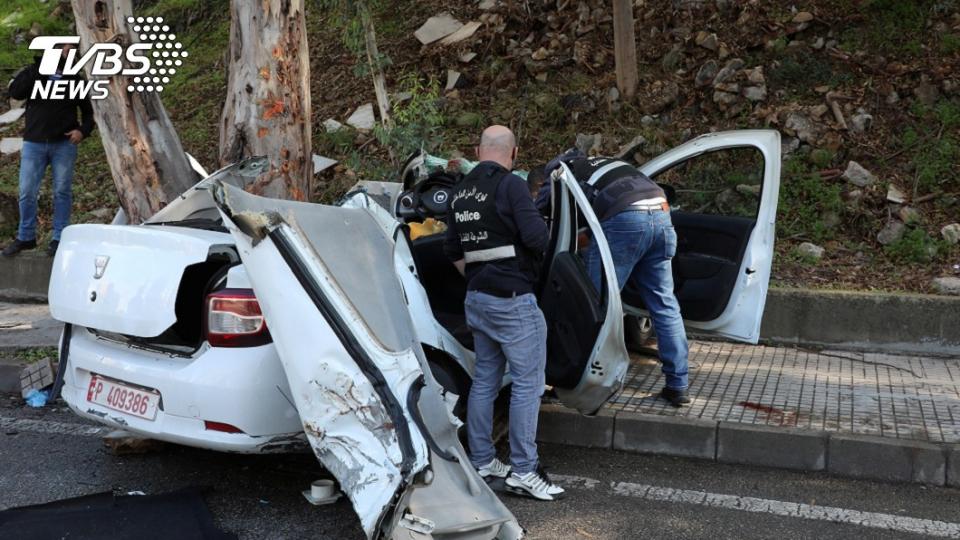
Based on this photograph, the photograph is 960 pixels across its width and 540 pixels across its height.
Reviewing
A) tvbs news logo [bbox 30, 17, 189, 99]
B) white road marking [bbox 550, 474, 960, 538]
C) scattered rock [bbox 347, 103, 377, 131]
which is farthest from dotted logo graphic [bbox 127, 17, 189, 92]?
white road marking [bbox 550, 474, 960, 538]

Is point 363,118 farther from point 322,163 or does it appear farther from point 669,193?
point 669,193

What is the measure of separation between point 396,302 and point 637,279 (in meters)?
2.00

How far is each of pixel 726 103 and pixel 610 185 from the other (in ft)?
15.3

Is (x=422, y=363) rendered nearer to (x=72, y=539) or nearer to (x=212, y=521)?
(x=212, y=521)

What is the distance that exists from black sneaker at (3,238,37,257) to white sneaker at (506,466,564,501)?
657cm

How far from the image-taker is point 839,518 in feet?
13.6

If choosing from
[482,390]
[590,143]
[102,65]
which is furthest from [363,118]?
[482,390]

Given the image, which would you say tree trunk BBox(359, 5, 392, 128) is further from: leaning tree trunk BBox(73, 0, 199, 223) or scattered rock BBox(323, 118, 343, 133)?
leaning tree trunk BBox(73, 0, 199, 223)

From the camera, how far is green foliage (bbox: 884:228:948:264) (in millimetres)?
7586

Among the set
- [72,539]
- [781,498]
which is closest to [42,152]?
[72,539]

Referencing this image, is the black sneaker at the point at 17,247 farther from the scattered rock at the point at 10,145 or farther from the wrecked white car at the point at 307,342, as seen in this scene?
the wrecked white car at the point at 307,342

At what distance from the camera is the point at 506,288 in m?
4.25

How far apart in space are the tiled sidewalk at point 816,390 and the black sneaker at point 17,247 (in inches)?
237

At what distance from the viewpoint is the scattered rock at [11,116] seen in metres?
12.6
